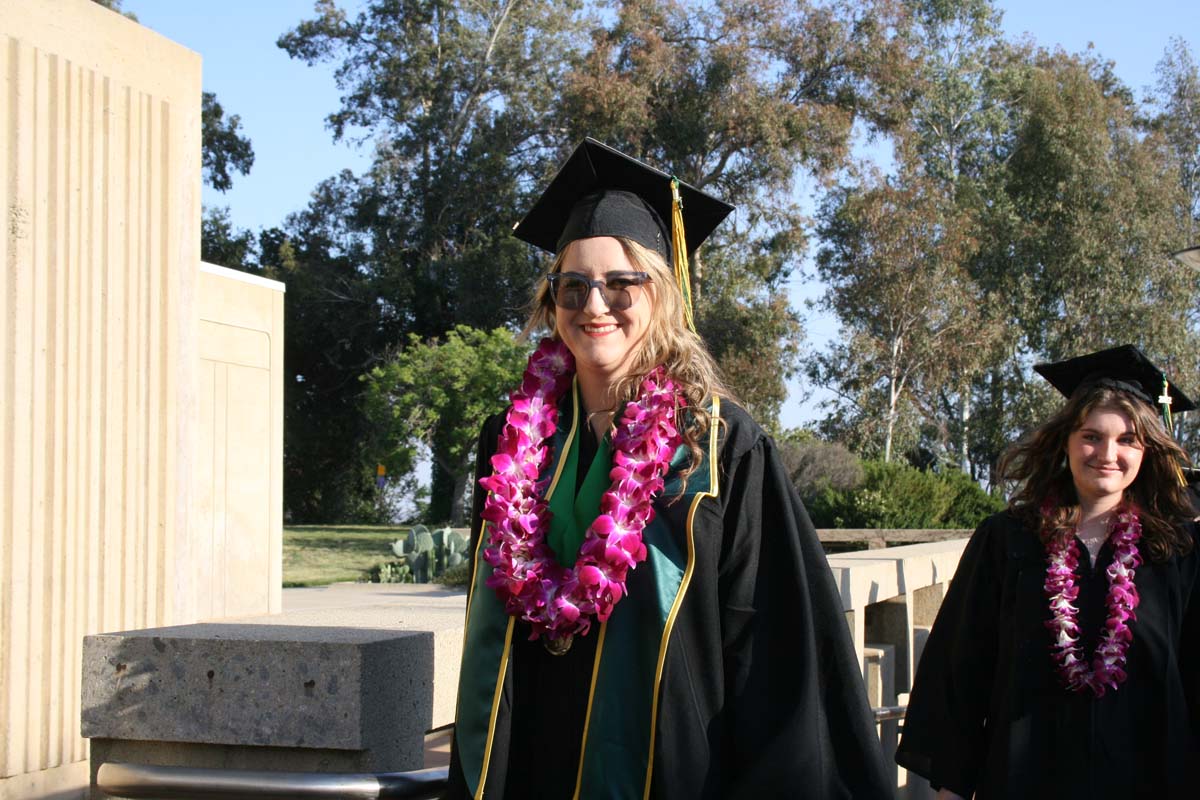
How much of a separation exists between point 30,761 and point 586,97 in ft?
82.9

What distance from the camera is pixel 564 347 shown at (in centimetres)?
259

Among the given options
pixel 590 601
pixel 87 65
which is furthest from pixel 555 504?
pixel 87 65

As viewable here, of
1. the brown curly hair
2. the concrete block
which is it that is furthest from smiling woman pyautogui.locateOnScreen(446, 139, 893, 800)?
the brown curly hair

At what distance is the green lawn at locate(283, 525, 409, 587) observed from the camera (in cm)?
1841

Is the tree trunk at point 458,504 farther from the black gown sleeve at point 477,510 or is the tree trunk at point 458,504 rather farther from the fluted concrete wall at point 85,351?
the black gown sleeve at point 477,510

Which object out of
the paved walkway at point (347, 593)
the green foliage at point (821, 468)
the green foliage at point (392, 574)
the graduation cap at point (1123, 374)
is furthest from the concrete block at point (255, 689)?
the green foliage at point (821, 468)

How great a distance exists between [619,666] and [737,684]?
200mm

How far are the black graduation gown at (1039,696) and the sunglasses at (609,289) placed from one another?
2.13 m

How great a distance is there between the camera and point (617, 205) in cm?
256

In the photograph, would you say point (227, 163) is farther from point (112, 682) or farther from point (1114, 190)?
point (112, 682)

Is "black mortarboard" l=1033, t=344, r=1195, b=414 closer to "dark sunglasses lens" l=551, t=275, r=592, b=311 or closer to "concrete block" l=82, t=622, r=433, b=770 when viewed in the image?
"dark sunglasses lens" l=551, t=275, r=592, b=311

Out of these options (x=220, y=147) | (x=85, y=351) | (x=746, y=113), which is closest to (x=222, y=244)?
(x=220, y=147)

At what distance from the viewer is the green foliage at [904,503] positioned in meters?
18.1

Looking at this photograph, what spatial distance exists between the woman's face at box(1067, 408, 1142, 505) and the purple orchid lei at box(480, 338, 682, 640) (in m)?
2.27
